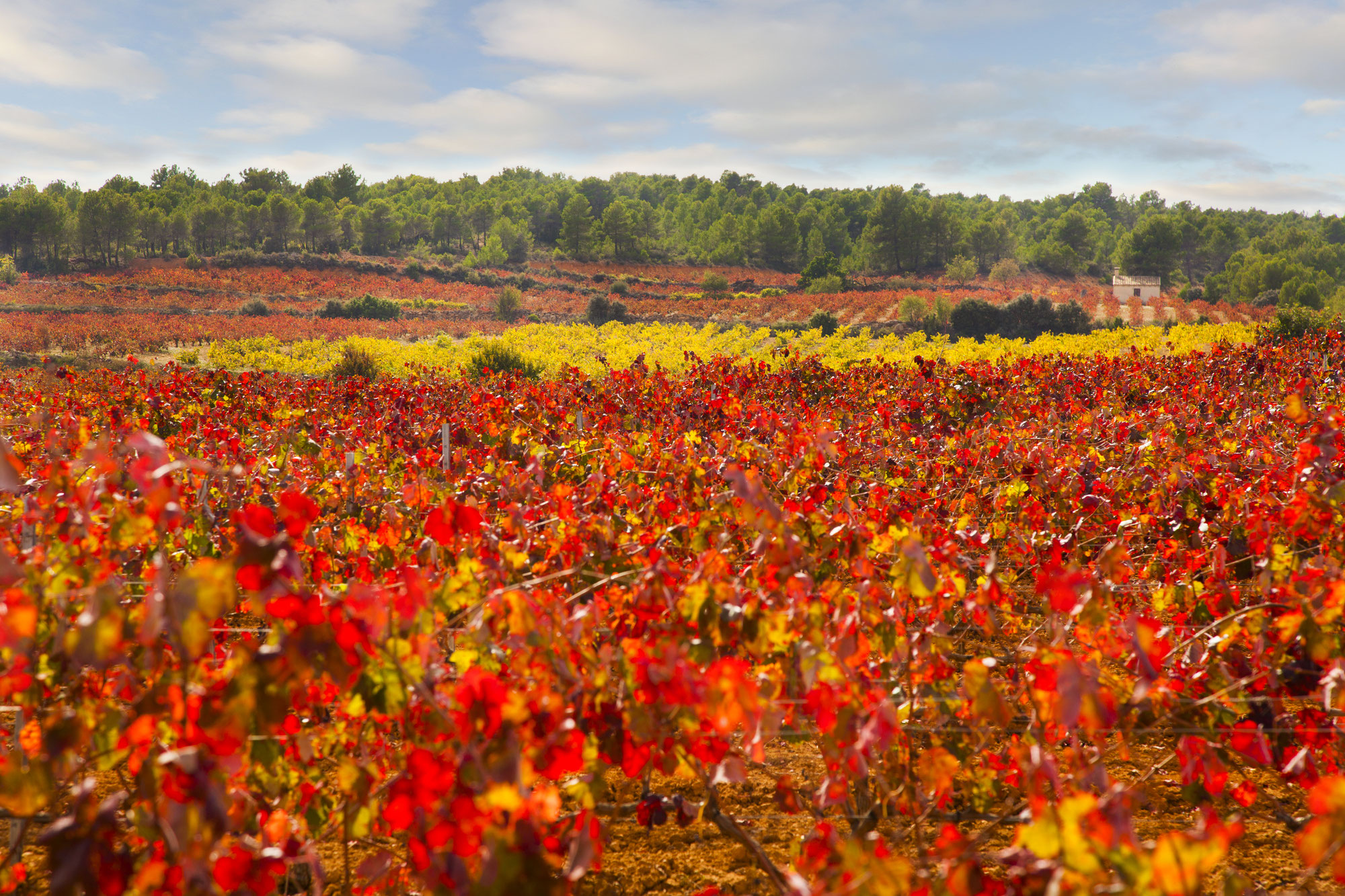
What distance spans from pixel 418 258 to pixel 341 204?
1747 centimetres

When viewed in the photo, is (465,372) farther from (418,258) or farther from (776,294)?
(418,258)

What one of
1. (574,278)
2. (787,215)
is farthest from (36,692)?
(787,215)

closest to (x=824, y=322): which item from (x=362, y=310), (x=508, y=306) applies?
(x=508, y=306)

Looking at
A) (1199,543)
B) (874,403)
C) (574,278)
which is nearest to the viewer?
(1199,543)

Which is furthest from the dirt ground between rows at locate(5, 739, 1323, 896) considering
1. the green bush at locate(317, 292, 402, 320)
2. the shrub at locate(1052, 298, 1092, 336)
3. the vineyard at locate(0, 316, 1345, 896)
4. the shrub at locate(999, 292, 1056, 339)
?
the green bush at locate(317, 292, 402, 320)

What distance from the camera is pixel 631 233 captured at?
66750mm

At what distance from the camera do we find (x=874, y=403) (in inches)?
348

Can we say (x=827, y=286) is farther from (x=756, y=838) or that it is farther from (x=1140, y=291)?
(x=756, y=838)

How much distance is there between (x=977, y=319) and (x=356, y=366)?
18209 millimetres

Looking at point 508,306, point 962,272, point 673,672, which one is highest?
point 962,272

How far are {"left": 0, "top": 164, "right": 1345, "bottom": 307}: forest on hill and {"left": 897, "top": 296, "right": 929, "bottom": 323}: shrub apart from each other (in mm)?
20477

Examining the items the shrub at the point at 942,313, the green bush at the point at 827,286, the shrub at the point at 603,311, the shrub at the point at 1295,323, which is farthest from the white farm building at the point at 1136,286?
the shrub at the point at 1295,323

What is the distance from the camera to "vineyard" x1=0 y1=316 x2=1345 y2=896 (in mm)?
1138

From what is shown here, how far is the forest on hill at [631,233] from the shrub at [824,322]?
73.5 feet
